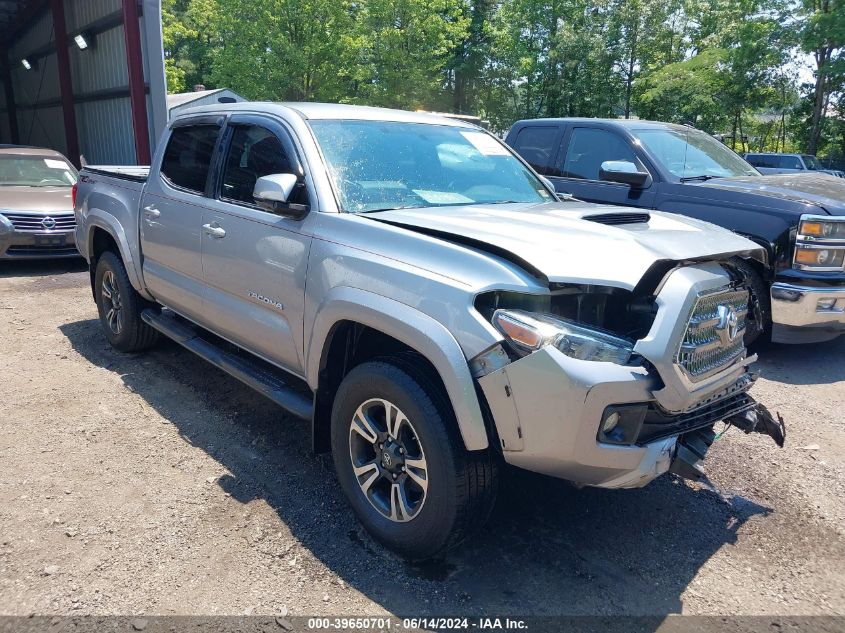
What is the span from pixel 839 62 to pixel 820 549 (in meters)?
26.3

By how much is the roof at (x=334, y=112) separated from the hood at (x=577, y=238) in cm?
87

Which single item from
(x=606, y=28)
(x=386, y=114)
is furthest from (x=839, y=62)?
(x=386, y=114)

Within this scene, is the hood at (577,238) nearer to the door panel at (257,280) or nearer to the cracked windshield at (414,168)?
the cracked windshield at (414,168)

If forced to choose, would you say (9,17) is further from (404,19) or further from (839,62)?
(839,62)

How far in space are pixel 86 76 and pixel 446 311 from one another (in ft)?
53.5

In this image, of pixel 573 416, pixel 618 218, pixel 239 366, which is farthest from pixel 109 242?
pixel 573 416

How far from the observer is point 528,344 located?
2.47 metres

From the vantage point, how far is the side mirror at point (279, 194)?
3260 mm

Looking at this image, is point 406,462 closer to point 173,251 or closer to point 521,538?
point 521,538

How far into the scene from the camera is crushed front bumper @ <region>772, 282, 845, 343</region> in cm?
541

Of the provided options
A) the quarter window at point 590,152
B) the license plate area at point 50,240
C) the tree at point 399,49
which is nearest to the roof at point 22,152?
the license plate area at point 50,240

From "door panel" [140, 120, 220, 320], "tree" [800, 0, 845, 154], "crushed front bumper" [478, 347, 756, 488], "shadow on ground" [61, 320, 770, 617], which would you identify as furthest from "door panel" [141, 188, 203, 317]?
"tree" [800, 0, 845, 154]

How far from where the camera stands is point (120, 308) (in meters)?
5.56

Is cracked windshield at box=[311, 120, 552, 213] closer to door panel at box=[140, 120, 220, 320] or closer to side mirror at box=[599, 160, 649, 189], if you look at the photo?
door panel at box=[140, 120, 220, 320]
